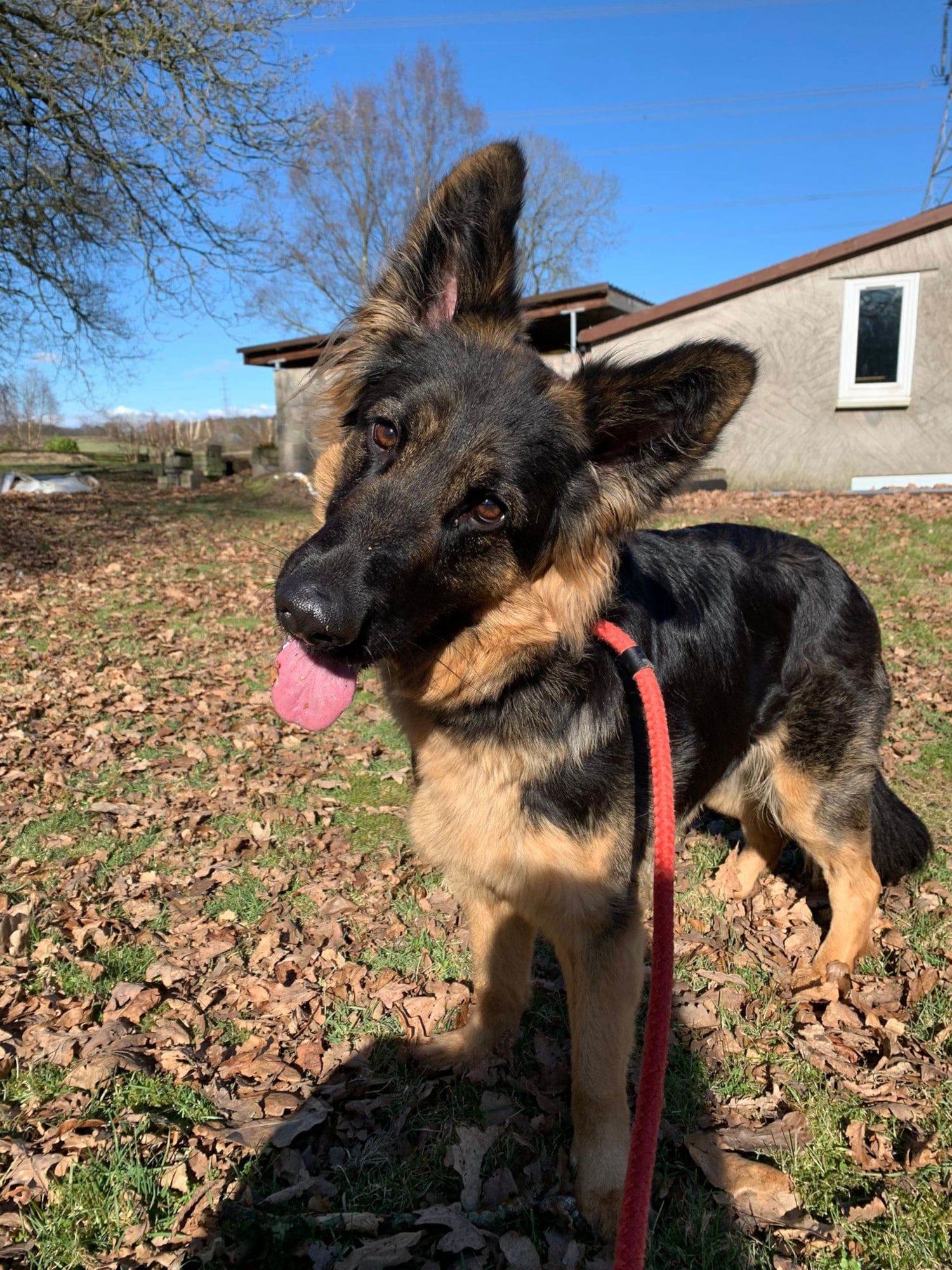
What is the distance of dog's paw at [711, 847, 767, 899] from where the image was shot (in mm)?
4645

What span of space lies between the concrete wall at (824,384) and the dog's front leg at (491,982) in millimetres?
18006

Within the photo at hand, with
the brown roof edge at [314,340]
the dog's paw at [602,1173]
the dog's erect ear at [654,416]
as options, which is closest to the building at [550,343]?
the brown roof edge at [314,340]

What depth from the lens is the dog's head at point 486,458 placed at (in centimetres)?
276

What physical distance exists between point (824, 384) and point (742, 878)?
18.8 metres

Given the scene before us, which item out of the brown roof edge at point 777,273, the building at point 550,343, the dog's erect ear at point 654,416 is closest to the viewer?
the dog's erect ear at point 654,416

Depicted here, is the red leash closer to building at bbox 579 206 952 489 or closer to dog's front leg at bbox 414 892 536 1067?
dog's front leg at bbox 414 892 536 1067

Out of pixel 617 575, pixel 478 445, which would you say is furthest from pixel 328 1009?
pixel 478 445

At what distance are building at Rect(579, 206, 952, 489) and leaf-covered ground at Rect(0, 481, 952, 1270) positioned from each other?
15490mm

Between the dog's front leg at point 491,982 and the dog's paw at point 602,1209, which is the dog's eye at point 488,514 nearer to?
the dog's front leg at point 491,982

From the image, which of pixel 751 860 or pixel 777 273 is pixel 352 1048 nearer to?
pixel 751 860

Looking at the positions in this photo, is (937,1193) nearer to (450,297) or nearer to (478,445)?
(478,445)

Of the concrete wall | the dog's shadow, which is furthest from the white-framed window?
the dog's shadow

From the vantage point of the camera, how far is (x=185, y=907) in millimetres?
4512

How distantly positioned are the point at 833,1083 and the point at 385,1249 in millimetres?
1883
